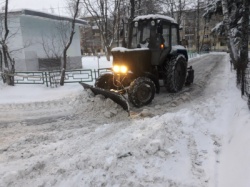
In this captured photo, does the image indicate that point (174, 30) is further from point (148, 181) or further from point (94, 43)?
point (94, 43)

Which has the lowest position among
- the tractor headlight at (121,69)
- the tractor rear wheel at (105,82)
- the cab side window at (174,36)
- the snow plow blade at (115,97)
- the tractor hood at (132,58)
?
the snow plow blade at (115,97)

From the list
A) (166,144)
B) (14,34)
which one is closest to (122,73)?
(166,144)

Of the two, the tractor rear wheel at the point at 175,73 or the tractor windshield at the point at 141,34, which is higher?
the tractor windshield at the point at 141,34

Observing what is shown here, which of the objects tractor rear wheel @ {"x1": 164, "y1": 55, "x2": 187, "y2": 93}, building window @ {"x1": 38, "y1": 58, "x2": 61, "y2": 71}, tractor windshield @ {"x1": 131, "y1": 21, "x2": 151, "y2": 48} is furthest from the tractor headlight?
building window @ {"x1": 38, "y1": 58, "x2": 61, "y2": 71}

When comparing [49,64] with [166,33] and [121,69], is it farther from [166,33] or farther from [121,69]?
[121,69]

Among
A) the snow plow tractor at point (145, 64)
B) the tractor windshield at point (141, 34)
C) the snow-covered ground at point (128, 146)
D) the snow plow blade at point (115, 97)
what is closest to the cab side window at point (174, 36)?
the snow plow tractor at point (145, 64)

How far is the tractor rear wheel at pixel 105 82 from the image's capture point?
8.91 meters

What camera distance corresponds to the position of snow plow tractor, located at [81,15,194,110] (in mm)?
7723

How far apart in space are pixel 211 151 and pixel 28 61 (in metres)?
17.4

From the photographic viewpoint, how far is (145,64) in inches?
339

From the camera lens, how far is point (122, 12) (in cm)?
2666

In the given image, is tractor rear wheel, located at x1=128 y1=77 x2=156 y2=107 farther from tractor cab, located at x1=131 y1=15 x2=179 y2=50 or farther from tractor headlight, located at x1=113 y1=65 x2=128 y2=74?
tractor cab, located at x1=131 y1=15 x2=179 y2=50

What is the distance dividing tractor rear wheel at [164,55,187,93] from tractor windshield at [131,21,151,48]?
46.0 inches

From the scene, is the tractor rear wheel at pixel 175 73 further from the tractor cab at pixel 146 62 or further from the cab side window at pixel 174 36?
the cab side window at pixel 174 36
